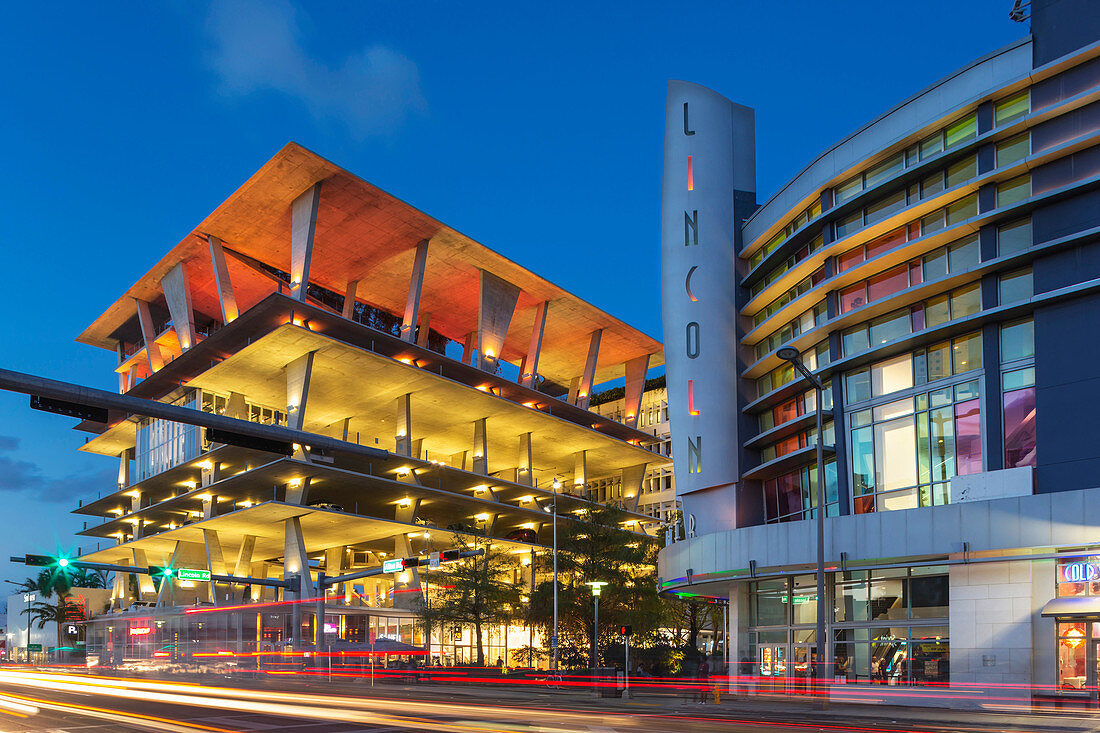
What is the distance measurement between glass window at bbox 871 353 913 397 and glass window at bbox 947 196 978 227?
5.64m

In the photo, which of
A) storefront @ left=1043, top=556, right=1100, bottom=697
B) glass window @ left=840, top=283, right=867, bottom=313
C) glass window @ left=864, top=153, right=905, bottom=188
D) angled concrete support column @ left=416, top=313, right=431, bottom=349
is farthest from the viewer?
angled concrete support column @ left=416, top=313, right=431, bottom=349

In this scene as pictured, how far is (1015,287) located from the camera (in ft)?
109

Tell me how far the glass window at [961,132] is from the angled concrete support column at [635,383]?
6802 centimetres

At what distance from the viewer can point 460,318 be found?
92.8 m

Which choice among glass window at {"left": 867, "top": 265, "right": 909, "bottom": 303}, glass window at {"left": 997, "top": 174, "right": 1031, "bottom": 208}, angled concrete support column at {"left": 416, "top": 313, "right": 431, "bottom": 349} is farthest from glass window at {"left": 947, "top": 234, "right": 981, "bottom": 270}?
angled concrete support column at {"left": 416, "top": 313, "right": 431, "bottom": 349}

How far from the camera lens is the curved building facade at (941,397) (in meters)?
30.5

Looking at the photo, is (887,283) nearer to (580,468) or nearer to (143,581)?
(580,468)

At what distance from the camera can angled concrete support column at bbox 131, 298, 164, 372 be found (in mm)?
85375

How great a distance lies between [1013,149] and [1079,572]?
1499 centimetres

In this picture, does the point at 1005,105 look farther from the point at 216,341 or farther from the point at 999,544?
the point at 216,341

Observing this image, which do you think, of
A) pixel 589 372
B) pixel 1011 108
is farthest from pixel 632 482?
pixel 1011 108

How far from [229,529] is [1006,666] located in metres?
66.7

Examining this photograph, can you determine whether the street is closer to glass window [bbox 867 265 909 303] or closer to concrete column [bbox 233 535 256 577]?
glass window [bbox 867 265 909 303]

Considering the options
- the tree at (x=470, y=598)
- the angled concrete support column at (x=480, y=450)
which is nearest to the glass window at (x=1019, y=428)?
the tree at (x=470, y=598)
